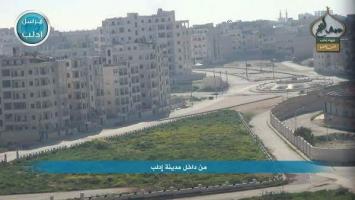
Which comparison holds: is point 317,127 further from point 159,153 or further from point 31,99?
point 31,99

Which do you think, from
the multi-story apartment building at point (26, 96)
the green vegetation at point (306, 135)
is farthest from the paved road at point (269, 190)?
the multi-story apartment building at point (26, 96)

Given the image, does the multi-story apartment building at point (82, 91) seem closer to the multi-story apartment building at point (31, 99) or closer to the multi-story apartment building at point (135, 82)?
the multi-story apartment building at point (31, 99)

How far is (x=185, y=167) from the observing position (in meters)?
28.7

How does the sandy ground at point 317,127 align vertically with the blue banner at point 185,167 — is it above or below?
below

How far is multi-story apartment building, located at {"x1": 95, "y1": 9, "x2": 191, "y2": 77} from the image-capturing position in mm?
74938

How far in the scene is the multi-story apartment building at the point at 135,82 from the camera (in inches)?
2062

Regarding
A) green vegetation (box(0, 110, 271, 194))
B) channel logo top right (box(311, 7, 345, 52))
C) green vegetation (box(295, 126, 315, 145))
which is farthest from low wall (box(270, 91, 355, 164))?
channel logo top right (box(311, 7, 345, 52))

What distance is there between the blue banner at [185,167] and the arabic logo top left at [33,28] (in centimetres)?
648

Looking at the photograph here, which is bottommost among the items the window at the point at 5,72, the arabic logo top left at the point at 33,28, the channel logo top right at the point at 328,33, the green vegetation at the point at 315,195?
the green vegetation at the point at 315,195

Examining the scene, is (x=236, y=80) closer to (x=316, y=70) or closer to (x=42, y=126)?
(x=316, y=70)

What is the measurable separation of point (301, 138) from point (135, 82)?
77.9ft

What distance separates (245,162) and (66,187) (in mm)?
8753

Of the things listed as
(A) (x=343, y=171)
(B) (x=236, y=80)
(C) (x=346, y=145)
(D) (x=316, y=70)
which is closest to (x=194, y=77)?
(B) (x=236, y=80)

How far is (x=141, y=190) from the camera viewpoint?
87.4 feet
